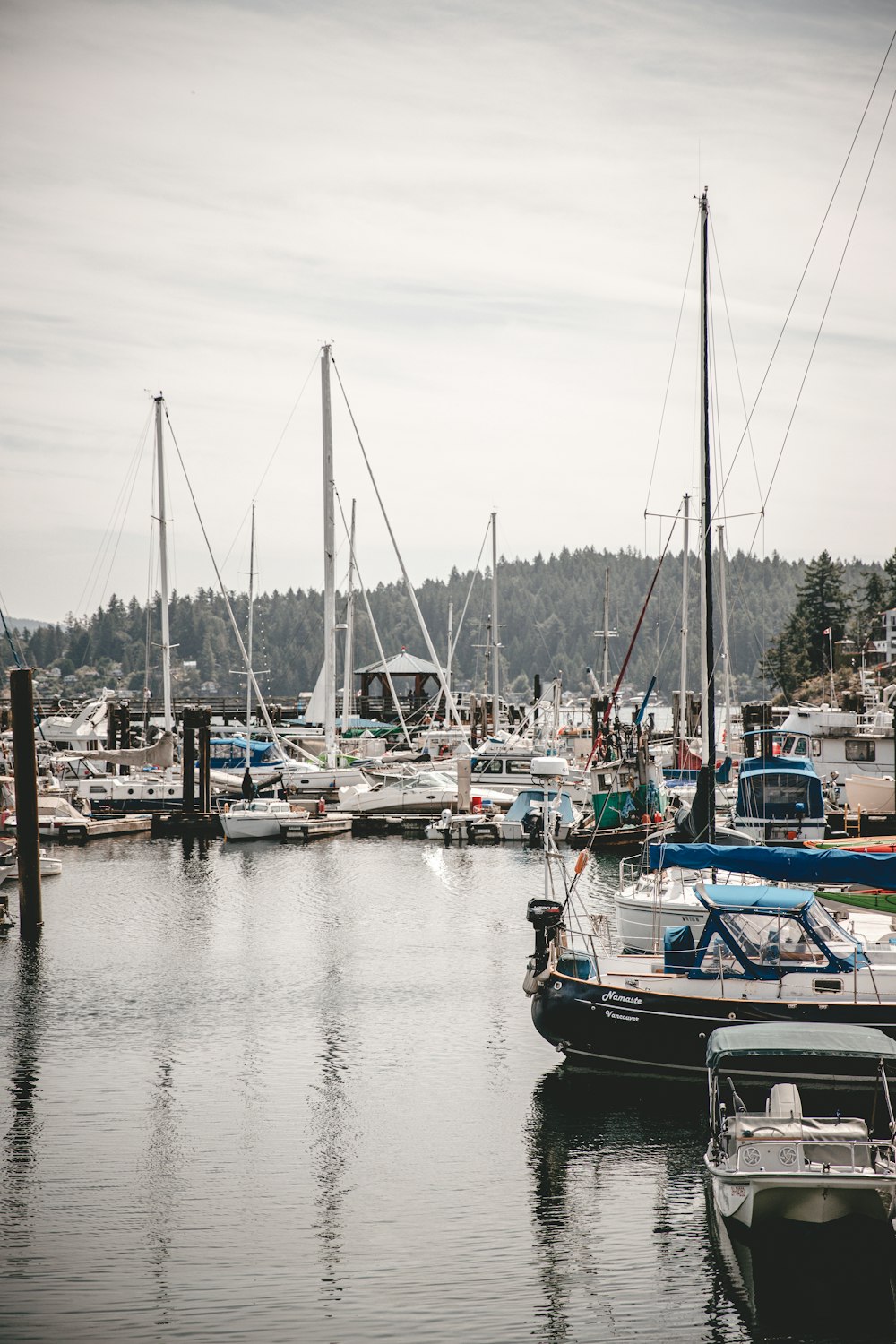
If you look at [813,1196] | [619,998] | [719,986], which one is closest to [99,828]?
[619,998]

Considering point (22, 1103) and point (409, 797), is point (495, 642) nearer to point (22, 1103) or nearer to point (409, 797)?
point (409, 797)

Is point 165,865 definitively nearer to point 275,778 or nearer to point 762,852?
point 275,778

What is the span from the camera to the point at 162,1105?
22.1 metres

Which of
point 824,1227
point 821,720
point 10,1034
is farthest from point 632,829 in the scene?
point 824,1227

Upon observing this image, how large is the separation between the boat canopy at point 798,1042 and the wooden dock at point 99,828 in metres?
45.5

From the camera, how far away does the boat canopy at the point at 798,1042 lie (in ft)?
56.6

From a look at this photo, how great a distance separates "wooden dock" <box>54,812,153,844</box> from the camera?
5816 cm

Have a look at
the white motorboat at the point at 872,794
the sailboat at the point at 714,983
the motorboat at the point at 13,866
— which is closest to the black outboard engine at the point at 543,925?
the sailboat at the point at 714,983

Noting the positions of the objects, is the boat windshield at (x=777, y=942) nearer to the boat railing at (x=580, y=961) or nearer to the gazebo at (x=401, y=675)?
the boat railing at (x=580, y=961)

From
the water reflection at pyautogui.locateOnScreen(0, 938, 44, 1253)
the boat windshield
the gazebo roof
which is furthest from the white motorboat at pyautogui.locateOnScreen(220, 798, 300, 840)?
the gazebo roof

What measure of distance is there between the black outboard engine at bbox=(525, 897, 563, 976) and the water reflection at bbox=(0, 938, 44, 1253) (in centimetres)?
948

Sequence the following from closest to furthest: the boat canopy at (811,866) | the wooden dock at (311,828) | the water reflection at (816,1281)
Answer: the water reflection at (816,1281) < the boat canopy at (811,866) < the wooden dock at (311,828)

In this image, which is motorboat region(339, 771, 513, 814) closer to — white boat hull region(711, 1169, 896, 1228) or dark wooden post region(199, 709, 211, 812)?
dark wooden post region(199, 709, 211, 812)

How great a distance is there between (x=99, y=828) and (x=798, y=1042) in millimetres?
47365
